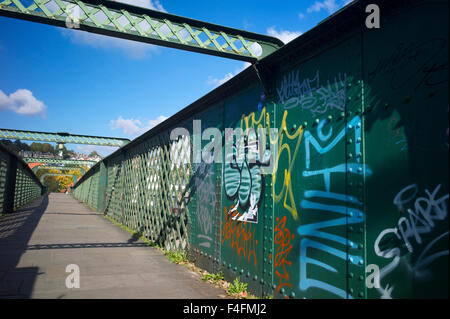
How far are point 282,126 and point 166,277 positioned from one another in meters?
3.72

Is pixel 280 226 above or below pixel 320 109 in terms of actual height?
below

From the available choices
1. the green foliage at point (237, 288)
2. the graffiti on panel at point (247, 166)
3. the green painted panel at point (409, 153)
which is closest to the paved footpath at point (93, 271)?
the green foliage at point (237, 288)

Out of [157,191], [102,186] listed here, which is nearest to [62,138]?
[102,186]

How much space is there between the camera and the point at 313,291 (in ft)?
13.0

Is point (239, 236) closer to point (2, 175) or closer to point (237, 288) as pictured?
point (237, 288)

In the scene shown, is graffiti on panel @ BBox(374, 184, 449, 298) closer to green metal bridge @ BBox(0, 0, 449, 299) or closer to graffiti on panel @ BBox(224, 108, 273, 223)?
green metal bridge @ BBox(0, 0, 449, 299)

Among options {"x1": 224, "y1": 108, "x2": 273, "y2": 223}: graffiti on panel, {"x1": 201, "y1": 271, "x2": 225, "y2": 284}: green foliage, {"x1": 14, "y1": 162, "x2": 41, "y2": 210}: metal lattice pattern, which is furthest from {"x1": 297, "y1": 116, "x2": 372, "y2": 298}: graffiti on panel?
{"x1": 14, "y1": 162, "x2": 41, "y2": 210}: metal lattice pattern

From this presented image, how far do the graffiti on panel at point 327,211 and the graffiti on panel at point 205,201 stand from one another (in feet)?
9.69

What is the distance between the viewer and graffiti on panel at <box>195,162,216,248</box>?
6.93 m

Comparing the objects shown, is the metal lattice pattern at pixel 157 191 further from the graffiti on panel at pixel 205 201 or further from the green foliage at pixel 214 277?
the green foliage at pixel 214 277

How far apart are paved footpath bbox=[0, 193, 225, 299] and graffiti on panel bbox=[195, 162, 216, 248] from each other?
80 centimetres
